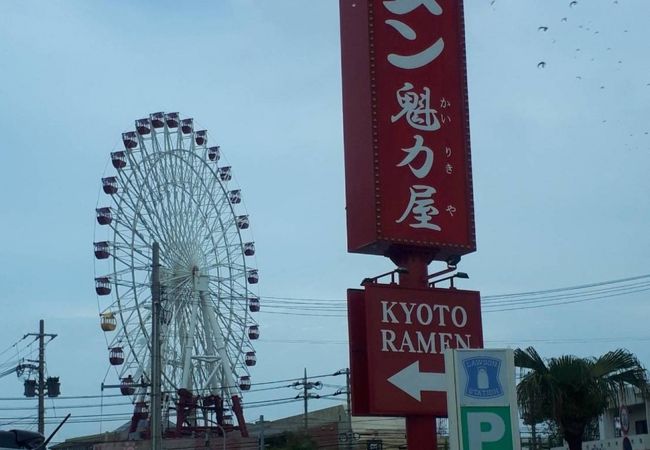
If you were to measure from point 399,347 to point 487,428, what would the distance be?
5.39 meters

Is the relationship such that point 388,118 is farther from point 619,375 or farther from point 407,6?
point 619,375

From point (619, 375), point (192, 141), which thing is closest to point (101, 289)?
point (192, 141)

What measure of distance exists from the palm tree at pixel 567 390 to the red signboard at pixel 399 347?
155 cm

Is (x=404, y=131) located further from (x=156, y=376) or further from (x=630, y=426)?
(x=630, y=426)

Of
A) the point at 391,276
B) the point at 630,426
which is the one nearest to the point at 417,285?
the point at 391,276

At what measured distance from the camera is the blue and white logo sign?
53.0ft

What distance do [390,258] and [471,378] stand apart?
6791 mm

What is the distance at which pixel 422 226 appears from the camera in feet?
73.4

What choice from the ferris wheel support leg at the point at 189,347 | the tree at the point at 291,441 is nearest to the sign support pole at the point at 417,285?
the tree at the point at 291,441

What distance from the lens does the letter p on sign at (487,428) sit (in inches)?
632

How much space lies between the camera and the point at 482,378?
16.2m

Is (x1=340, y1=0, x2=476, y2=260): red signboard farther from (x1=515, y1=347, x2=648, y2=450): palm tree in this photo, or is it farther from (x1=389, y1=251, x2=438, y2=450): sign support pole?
(x1=515, y1=347, x2=648, y2=450): palm tree

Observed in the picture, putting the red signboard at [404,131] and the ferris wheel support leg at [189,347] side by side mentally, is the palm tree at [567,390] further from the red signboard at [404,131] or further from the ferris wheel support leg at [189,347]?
the ferris wheel support leg at [189,347]

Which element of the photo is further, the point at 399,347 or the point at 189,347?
the point at 189,347
